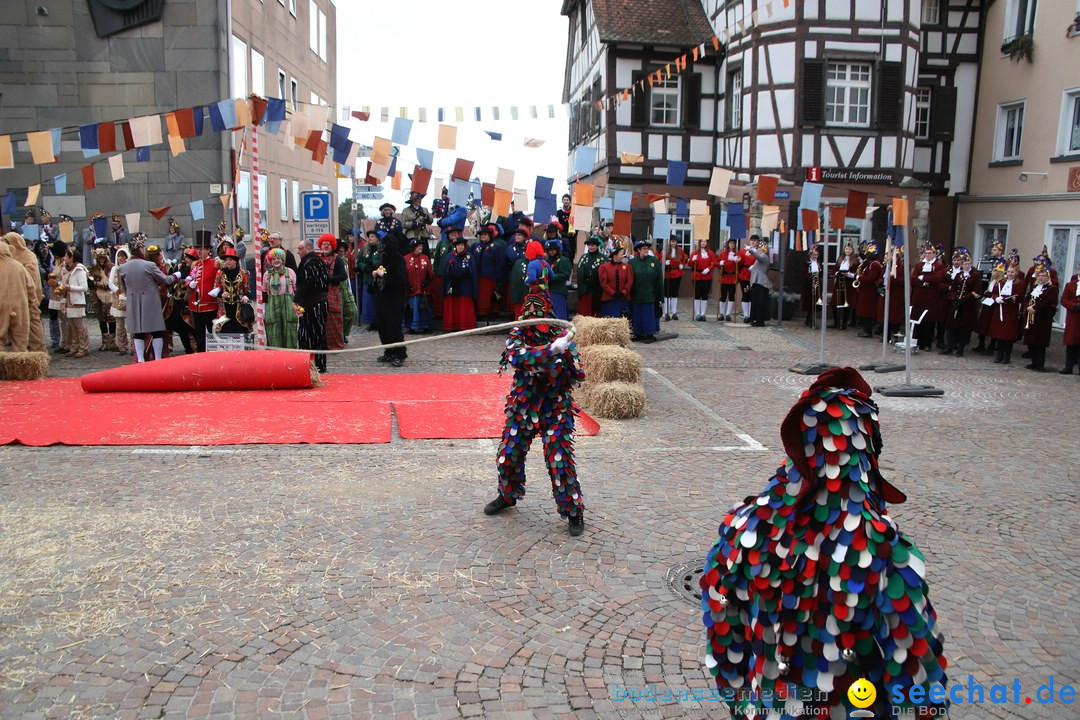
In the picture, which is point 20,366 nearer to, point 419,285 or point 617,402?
point 419,285

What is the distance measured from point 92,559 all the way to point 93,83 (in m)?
18.6

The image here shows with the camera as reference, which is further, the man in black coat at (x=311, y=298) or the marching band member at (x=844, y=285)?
the marching band member at (x=844, y=285)

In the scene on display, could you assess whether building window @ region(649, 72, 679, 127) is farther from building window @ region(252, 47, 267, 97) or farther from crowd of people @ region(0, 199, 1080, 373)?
building window @ region(252, 47, 267, 97)

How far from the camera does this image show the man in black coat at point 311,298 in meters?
11.8

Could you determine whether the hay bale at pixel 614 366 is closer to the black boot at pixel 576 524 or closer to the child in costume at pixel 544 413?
the child in costume at pixel 544 413

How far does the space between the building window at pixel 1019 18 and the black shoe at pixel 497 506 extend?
21.1m

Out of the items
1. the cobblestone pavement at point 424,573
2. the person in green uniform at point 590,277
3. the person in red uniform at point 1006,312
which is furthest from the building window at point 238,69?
the person in red uniform at point 1006,312

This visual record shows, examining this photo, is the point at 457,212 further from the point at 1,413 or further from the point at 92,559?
the point at 92,559

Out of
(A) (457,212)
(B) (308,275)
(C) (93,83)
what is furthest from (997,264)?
(C) (93,83)

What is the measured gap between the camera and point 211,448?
7930mm

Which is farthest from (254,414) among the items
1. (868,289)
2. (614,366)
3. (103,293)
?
(868,289)

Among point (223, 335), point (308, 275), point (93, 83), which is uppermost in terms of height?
point (93, 83)

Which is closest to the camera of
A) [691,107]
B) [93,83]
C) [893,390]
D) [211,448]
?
[211,448]

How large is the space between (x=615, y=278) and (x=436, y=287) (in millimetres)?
3556
